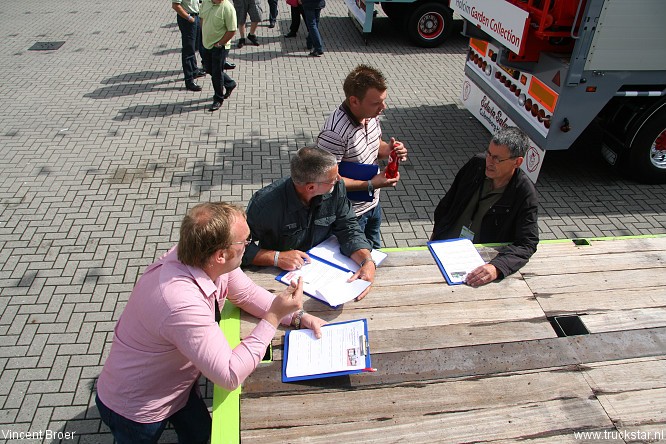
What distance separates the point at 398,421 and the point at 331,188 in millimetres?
1213

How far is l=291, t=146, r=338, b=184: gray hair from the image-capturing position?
2.50m

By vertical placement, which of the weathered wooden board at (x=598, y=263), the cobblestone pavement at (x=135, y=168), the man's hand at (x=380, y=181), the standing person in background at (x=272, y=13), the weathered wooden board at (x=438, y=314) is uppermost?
the man's hand at (x=380, y=181)

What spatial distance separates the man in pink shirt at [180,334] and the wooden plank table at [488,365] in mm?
248

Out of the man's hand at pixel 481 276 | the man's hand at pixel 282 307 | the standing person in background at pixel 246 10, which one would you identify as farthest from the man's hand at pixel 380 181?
the standing person in background at pixel 246 10

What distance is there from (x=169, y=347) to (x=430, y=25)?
10.1m

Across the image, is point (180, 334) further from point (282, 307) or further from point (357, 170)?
point (357, 170)

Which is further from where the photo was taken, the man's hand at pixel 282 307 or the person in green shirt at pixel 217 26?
the person in green shirt at pixel 217 26

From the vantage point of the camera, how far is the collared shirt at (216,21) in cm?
663

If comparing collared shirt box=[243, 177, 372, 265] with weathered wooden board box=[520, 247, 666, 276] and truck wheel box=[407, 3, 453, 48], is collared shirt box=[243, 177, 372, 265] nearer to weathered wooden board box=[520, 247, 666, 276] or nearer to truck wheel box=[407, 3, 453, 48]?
weathered wooden board box=[520, 247, 666, 276]

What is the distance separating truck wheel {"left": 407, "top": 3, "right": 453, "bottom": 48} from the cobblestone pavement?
30cm

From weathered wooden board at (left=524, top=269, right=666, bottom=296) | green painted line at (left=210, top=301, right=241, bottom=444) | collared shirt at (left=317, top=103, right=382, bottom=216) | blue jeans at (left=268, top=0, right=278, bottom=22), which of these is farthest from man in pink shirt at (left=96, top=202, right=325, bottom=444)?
blue jeans at (left=268, top=0, right=278, bottom=22)

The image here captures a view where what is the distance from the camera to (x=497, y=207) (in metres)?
3.11

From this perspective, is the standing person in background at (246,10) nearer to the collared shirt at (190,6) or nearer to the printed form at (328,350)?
the collared shirt at (190,6)

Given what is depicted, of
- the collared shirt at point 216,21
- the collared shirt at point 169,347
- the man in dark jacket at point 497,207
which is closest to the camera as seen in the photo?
the collared shirt at point 169,347
